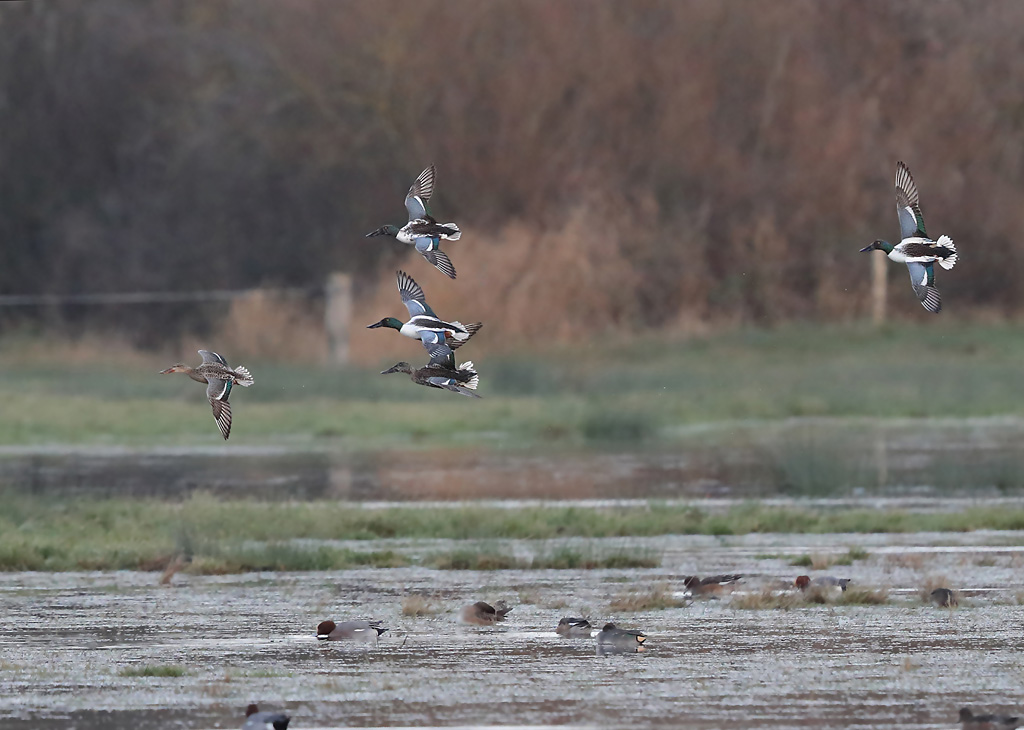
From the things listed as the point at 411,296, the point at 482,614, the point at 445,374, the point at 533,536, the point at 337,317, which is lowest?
the point at 482,614

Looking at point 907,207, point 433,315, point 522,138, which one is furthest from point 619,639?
point 522,138

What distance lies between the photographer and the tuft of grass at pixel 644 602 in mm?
12781

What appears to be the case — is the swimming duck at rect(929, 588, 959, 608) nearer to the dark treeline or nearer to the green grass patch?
the green grass patch

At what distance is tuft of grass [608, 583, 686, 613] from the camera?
1278cm

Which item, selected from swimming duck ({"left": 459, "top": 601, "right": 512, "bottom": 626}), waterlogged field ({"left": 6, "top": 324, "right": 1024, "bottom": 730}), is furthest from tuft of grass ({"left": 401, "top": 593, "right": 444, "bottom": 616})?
swimming duck ({"left": 459, "top": 601, "right": 512, "bottom": 626})

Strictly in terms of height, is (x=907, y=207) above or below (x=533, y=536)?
above

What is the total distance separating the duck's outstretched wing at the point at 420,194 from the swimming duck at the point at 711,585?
117 inches

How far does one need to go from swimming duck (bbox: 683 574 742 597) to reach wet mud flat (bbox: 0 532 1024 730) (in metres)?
0.18

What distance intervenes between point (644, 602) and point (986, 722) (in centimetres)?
389

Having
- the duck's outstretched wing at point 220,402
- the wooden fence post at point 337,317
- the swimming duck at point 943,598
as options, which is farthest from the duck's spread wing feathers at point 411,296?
the wooden fence post at point 337,317

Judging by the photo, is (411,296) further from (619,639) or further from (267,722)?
(267,722)

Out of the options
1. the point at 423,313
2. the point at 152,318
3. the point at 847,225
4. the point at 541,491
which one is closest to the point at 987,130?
the point at 847,225

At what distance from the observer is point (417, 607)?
1277 centimetres

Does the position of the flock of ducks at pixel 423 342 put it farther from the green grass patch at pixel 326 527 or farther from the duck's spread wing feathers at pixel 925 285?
the green grass patch at pixel 326 527
